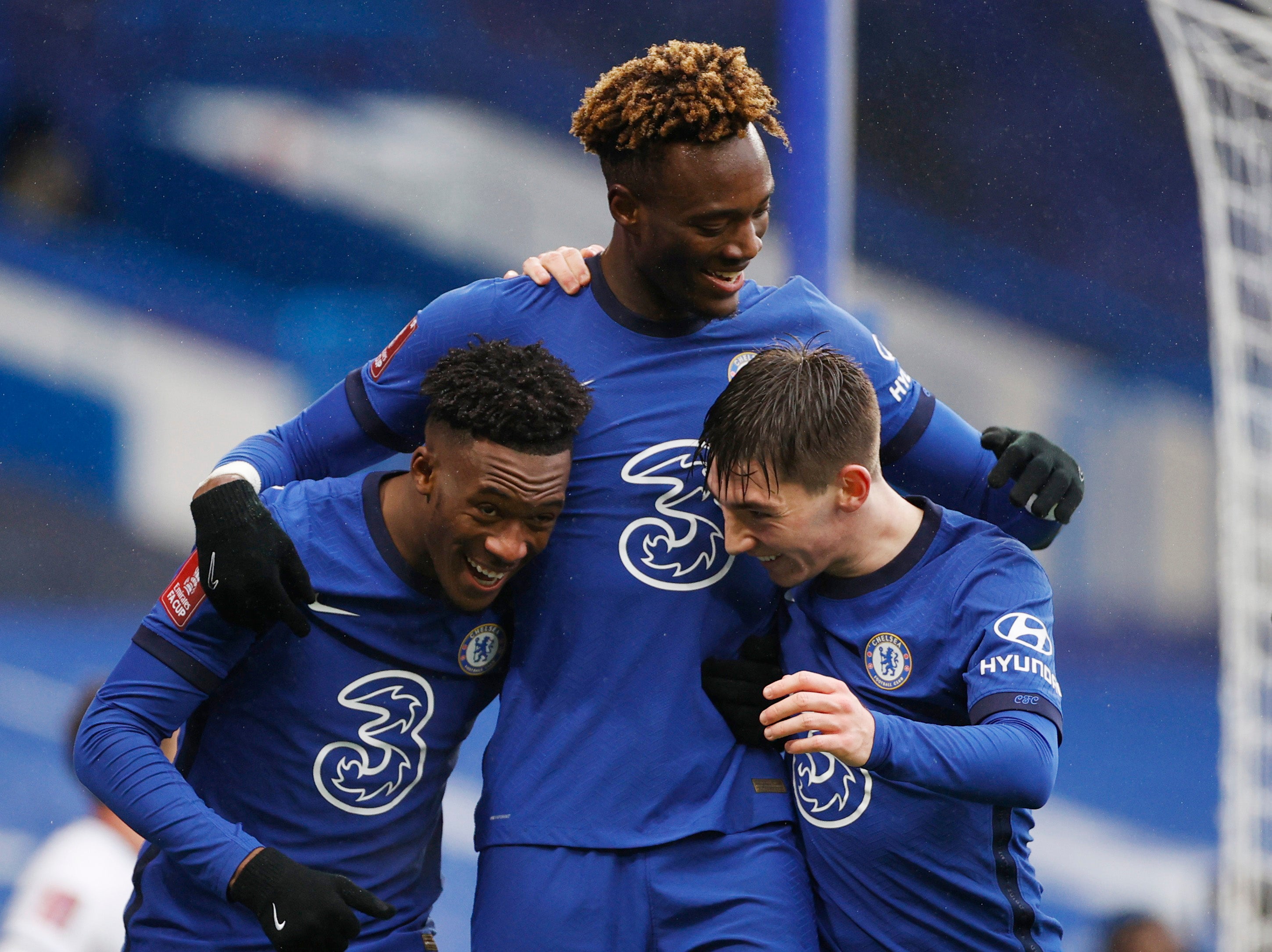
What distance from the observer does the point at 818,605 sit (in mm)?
1934

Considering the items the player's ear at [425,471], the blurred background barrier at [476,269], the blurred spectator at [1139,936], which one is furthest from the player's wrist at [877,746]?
the blurred background barrier at [476,269]

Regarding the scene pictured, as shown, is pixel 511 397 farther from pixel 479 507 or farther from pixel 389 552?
pixel 389 552

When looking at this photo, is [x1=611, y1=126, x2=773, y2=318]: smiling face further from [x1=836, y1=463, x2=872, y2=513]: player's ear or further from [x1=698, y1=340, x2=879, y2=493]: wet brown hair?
[x1=836, y1=463, x2=872, y2=513]: player's ear

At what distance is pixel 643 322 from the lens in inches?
79.9

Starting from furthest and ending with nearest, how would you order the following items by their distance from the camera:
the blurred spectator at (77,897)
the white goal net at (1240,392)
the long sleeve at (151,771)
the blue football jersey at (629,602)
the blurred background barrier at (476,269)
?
1. the blurred background barrier at (476,269)
2. the white goal net at (1240,392)
3. the blurred spectator at (77,897)
4. the blue football jersey at (629,602)
5. the long sleeve at (151,771)

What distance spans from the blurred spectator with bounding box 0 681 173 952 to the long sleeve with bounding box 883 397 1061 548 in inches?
70.3

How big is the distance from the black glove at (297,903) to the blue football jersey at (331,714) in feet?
0.59

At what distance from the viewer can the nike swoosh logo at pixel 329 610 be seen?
1.97 metres

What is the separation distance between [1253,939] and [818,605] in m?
3.21

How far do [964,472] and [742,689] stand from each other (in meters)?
0.53

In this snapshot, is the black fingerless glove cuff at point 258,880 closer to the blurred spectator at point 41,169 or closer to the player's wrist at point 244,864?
the player's wrist at point 244,864

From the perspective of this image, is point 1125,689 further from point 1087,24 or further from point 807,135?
point 807,135

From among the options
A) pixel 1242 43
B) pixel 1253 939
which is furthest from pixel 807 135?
pixel 1242 43

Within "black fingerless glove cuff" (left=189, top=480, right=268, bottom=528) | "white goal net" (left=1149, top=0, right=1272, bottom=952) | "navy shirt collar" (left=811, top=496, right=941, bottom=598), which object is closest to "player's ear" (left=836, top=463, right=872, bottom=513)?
"navy shirt collar" (left=811, top=496, right=941, bottom=598)
